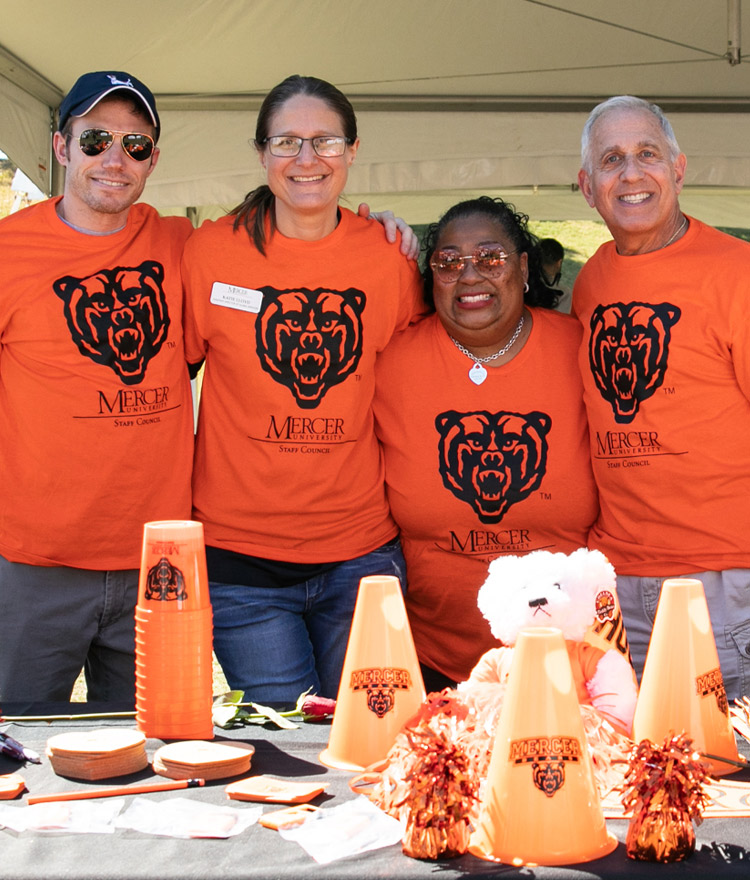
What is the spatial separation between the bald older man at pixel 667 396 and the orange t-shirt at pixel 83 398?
3.30 feet

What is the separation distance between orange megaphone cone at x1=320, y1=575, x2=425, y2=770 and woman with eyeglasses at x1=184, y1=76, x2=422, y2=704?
88 cm

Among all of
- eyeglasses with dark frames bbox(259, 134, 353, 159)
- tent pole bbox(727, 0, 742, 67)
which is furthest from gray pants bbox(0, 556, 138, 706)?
tent pole bbox(727, 0, 742, 67)

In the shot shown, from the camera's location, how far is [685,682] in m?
1.26

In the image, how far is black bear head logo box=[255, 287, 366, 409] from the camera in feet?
7.44

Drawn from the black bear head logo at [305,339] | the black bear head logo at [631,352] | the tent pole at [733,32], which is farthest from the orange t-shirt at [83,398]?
the tent pole at [733,32]

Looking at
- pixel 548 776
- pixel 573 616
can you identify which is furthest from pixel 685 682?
pixel 548 776

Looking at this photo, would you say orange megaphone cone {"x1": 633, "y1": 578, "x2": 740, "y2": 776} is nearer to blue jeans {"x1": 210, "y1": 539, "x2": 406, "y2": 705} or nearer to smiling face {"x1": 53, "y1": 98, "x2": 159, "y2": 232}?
blue jeans {"x1": 210, "y1": 539, "x2": 406, "y2": 705}

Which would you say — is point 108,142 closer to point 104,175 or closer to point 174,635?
point 104,175

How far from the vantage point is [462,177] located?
4305 millimetres

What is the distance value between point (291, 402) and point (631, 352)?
773 millimetres

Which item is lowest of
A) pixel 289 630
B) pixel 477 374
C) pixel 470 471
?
pixel 289 630

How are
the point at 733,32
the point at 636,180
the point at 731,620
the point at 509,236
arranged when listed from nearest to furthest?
the point at 731,620, the point at 636,180, the point at 509,236, the point at 733,32

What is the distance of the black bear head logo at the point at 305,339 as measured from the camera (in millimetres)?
2268

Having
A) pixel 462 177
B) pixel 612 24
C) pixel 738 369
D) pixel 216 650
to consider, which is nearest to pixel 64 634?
pixel 216 650
